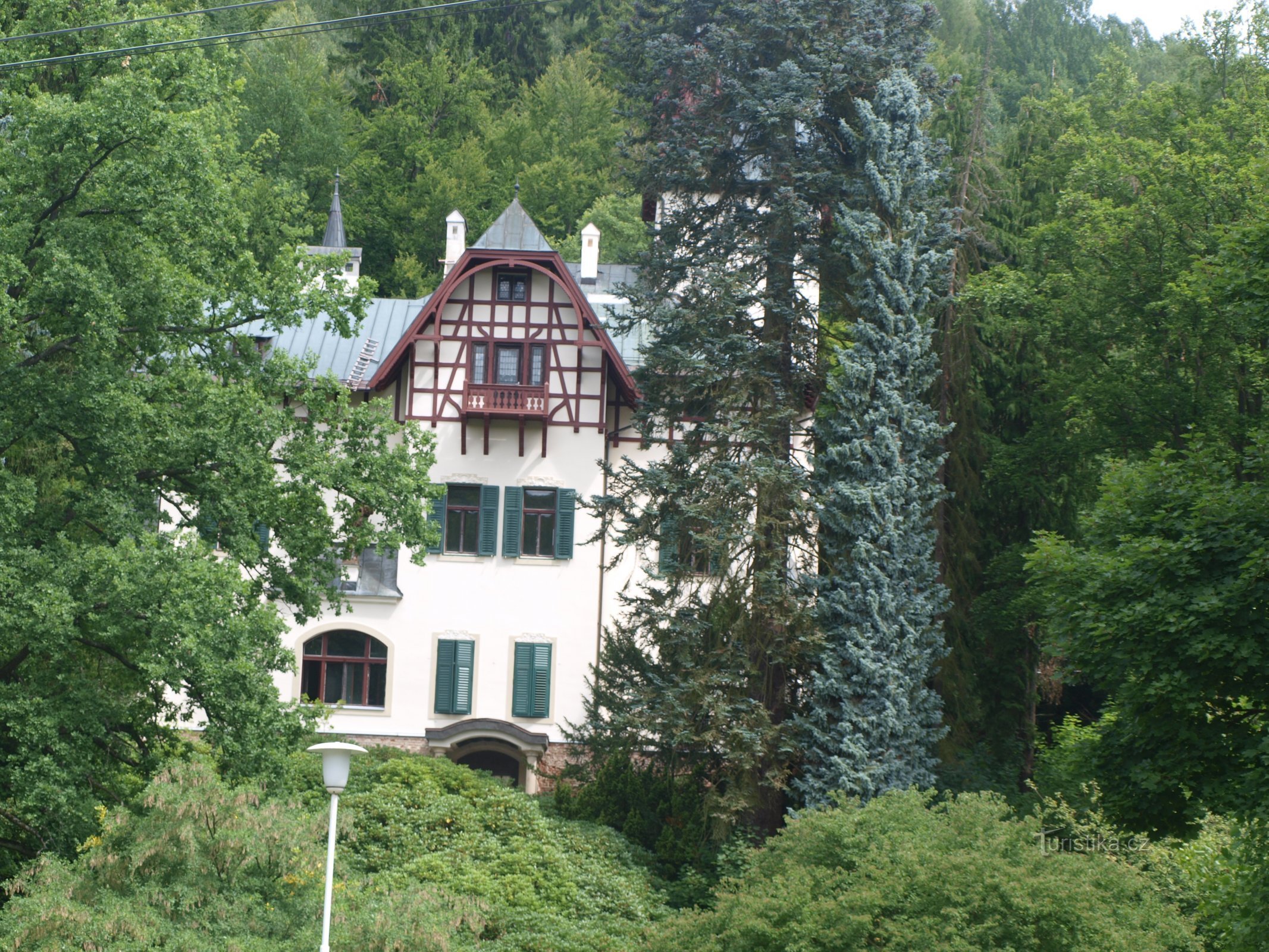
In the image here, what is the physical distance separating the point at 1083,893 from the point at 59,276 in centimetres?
1381

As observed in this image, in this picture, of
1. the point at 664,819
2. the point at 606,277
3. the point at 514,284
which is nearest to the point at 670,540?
the point at 664,819

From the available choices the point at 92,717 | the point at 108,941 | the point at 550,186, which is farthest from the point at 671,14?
the point at 550,186

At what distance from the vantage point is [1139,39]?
6900cm

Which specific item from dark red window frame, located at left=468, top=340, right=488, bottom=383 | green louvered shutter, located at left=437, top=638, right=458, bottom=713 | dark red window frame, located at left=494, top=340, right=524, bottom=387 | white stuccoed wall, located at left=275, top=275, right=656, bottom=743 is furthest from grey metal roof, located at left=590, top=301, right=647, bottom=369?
green louvered shutter, located at left=437, top=638, right=458, bottom=713

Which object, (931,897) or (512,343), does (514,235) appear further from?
(931,897)

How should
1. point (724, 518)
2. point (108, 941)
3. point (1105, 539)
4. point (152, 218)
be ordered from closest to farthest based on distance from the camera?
point (108, 941), point (1105, 539), point (152, 218), point (724, 518)

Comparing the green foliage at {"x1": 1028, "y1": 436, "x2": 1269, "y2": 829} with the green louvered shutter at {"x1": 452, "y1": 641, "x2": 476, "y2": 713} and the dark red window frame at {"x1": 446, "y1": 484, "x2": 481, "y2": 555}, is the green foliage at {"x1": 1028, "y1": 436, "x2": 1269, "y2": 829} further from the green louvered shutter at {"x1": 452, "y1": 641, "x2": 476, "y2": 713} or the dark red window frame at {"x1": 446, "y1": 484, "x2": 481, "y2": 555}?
the dark red window frame at {"x1": 446, "y1": 484, "x2": 481, "y2": 555}

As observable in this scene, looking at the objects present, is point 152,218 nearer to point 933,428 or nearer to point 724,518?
point 724,518

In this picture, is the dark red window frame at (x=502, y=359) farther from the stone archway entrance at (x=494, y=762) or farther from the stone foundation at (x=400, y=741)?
the stone archway entrance at (x=494, y=762)

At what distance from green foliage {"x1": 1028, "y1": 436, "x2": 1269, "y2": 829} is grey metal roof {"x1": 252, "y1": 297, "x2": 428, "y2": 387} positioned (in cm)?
1894

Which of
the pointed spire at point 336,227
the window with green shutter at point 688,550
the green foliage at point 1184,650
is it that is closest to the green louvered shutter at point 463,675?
the window with green shutter at point 688,550

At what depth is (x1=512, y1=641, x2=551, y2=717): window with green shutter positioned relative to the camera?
31.6m

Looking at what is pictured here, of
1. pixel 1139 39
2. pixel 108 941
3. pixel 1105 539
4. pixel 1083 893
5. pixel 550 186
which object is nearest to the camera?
pixel 108 941

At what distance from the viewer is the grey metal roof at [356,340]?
33.4m
